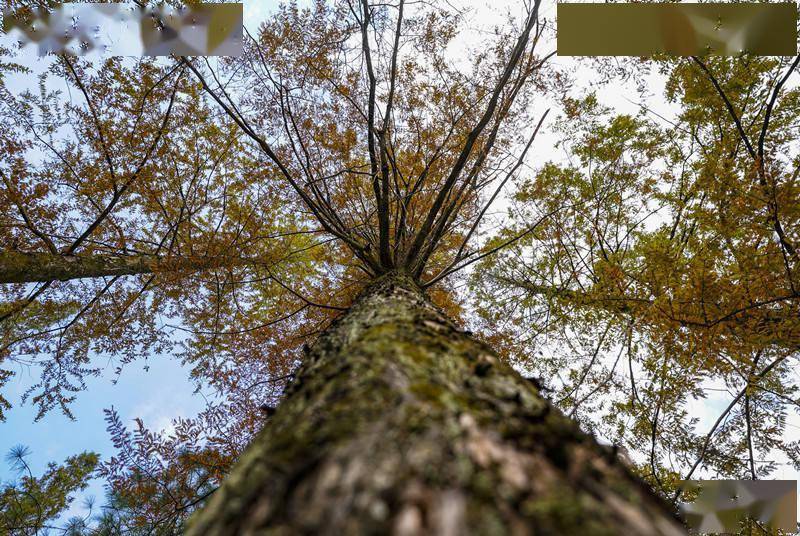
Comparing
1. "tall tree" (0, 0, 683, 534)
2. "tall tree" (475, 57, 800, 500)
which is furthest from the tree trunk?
"tall tree" (475, 57, 800, 500)

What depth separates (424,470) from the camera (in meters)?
0.65

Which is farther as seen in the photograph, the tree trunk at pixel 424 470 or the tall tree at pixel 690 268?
the tall tree at pixel 690 268

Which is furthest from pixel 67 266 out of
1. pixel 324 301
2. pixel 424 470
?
pixel 424 470

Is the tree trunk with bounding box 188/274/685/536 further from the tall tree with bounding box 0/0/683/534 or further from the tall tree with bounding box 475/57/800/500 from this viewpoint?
the tall tree with bounding box 475/57/800/500

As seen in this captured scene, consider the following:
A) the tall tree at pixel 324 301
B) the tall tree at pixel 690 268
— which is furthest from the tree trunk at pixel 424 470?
the tall tree at pixel 690 268

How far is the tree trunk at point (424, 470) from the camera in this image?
0.57 metres

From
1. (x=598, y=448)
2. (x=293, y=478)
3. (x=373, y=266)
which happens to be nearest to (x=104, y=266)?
(x=373, y=266)

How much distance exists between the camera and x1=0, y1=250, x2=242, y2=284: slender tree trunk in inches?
179

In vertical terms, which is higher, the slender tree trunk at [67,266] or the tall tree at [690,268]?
the slender tree trunk at [67,266]

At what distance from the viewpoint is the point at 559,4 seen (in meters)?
3.89

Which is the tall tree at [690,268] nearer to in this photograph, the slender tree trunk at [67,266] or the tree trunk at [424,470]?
the tree trunk at [424,470]

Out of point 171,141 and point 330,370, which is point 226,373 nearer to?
point 171,141

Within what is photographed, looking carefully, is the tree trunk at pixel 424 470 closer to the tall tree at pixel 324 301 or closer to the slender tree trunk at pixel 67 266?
the tall tree at pixel 324 301

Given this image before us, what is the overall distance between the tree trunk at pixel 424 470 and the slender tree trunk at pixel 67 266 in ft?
14.8
